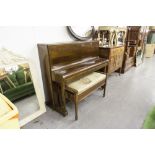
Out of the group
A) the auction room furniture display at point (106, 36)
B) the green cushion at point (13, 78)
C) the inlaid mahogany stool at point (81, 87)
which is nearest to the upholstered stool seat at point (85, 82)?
the inlaid mahogany stool at point (81, 87)

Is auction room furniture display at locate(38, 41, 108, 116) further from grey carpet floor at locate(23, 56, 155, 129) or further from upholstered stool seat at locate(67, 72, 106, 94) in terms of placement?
grey carpet floor at locate(23, 56, 155, 129)

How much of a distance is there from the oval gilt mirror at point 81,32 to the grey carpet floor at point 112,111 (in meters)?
1.22

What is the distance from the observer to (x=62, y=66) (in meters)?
1.97

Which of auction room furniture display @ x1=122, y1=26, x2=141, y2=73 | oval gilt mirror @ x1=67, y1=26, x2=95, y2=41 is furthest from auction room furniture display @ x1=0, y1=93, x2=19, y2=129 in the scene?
auction room furniture display @ x1=122, y1=26, x2=141, y2=73

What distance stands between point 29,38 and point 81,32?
1102 mm

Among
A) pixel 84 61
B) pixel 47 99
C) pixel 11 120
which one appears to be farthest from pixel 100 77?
pixel 11 120

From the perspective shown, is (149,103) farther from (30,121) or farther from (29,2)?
(29,2)

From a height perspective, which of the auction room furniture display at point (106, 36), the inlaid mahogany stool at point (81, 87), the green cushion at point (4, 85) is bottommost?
the inlaid mahogany stool at point (81, 87)

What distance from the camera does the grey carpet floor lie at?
1834mm

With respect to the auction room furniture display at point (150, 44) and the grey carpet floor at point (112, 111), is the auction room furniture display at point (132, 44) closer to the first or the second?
the grey carpet floor at point (112, 111)

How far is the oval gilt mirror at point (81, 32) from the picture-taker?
86.9 inches

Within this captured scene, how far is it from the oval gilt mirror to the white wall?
0.15 metres

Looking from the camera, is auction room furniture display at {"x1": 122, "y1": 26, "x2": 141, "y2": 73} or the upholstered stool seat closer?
the upholstered stool seat

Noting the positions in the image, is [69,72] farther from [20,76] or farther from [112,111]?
[112,111]
